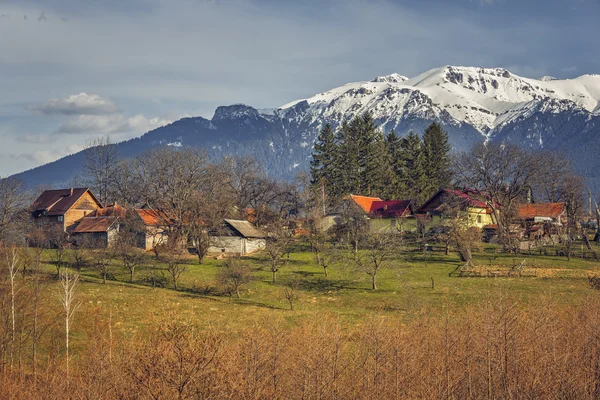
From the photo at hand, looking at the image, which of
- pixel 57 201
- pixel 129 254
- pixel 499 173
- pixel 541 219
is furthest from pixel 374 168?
pixel 129 254

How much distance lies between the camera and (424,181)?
3821 inches

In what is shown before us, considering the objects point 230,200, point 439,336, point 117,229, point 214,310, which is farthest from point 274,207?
point 439,336

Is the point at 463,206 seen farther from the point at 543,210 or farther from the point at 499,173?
the point at 543,210

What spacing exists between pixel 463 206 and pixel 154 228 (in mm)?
38401

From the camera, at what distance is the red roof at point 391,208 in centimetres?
8181

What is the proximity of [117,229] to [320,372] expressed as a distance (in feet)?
171

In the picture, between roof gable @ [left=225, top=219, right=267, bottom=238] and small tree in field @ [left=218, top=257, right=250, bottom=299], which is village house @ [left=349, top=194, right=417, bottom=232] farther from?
small tree in field @ [left=218, top=257, right=250, bottom=299]

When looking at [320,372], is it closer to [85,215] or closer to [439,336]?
[439,336]

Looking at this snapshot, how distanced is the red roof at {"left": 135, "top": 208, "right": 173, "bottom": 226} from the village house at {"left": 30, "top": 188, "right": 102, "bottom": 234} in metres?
11.9

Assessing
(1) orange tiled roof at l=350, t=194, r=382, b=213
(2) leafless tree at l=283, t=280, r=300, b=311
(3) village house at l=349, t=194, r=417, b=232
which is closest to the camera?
(2) leafless tree at l=283, t=280, r=300, b=311

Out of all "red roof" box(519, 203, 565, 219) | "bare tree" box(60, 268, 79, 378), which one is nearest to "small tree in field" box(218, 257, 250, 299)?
"bare tree" box(60, 268, 79, 378)

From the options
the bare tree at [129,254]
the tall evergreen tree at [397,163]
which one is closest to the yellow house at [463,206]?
the tall evergreen tree at [397,163]

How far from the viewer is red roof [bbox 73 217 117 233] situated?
68.7m

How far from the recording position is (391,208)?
275 feet
